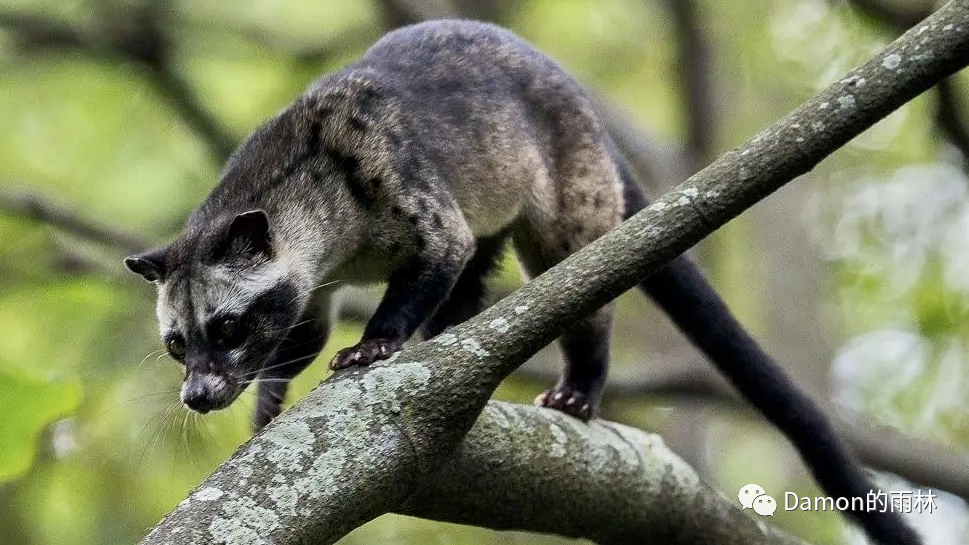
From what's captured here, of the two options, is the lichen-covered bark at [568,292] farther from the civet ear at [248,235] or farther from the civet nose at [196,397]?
the civet ear at [248,235]

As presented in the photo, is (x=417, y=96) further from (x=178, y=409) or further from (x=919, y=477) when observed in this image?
(x=919, y=477)

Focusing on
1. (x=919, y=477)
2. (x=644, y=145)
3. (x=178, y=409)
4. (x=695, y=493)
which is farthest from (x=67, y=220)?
(x=919, y=477)

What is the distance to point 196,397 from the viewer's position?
4.95 m

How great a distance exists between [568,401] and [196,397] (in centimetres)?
215

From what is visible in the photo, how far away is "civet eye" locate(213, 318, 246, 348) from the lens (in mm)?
5227

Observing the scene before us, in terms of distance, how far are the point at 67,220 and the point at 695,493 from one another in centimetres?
530

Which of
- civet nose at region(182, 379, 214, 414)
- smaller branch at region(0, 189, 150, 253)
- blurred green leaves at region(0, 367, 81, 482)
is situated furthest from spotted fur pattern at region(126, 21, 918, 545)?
smaller branch at region(0, 189, 150, 253)

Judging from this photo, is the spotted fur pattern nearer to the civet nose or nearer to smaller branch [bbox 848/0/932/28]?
the civet nose

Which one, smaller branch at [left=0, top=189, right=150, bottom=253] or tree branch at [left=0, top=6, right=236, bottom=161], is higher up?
tree branch at [left=0, top=6, right=236, bottom=161]

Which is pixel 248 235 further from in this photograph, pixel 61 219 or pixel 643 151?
pixel 643 151

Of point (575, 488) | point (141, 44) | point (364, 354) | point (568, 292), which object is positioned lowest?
point (364, 354)

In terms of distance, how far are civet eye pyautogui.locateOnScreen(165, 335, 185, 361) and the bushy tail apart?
2435mm

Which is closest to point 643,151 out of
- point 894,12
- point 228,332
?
point 894,12

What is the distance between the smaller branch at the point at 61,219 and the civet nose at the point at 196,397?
161 inches
